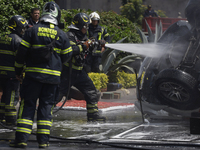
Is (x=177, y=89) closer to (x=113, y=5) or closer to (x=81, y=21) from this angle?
(x=81, y=21)

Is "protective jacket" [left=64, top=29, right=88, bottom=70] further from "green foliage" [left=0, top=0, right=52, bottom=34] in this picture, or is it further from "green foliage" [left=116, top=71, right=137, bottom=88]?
"green foliage" [left=116, top=71, right=137, bottom=88]

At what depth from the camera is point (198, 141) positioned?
4414 mm

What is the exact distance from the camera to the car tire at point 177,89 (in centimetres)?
521

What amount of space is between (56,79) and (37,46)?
455mm

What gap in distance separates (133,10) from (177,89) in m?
19.8

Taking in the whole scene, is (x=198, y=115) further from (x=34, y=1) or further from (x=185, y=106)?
(x=34, y=1)

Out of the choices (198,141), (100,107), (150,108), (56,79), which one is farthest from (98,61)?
(198,141)

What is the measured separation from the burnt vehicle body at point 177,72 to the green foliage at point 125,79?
6777 millimetres

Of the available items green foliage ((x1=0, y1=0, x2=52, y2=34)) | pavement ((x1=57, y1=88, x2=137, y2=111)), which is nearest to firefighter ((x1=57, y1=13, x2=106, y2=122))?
pavement ((x1=57, y1=88, x2=137, y2=111))

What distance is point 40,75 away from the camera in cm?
431

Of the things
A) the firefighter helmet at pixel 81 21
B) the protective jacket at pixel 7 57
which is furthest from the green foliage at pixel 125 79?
the protective jacket at pixel 7 57

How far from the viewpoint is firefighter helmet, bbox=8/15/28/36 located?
19.6ft

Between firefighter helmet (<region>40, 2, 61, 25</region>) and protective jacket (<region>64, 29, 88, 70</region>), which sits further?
protective jacket (<region>64, 29, 88, 70</region>)

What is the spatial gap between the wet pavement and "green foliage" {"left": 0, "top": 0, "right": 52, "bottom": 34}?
3.23 metres
